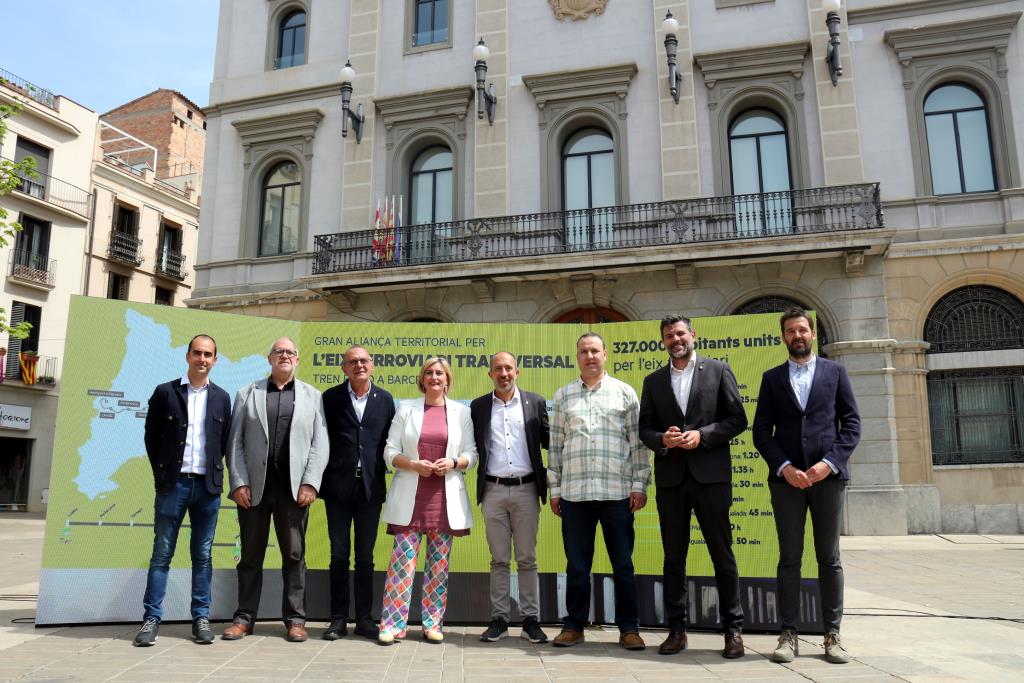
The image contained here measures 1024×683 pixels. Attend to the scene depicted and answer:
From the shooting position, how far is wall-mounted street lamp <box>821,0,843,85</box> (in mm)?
15703

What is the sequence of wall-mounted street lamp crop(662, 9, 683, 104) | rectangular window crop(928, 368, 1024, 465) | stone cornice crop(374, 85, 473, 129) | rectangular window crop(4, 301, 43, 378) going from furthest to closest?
rectangular window crop(4, 301, 43, 378)
stone cornice crop(374, 85, 473, 129)
wall-mounted street lamp crop(662, 9, 683, 104)
rectangular window crop(928, 368, 1024, 465)

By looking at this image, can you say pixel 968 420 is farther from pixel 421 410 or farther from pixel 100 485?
pixel 100 485

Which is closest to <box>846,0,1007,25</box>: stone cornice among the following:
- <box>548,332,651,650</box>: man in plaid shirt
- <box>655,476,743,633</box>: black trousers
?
<box>548,332,651,650</box>: man in plaid shirt

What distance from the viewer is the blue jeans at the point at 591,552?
5.29m

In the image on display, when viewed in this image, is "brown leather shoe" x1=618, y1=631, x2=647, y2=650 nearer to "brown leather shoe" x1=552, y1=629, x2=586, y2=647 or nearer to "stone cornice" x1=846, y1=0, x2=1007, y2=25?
"brown leather shoe" x1=552, y1=629, x2=586, y2=647

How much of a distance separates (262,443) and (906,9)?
650 inches

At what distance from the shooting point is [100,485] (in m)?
6.11

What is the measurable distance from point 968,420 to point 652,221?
722 centimetres

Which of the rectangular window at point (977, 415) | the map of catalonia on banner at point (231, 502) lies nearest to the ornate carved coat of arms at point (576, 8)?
the rectangular window at point (977, 415)

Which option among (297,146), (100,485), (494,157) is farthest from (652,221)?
(100,485)

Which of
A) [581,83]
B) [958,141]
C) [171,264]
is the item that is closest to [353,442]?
[581,83]

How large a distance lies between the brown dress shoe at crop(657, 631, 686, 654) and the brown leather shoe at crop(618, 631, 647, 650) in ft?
0.41

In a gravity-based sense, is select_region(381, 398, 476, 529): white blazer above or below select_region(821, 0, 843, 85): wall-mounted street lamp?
below

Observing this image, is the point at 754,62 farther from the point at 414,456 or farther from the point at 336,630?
the point at 336,630
